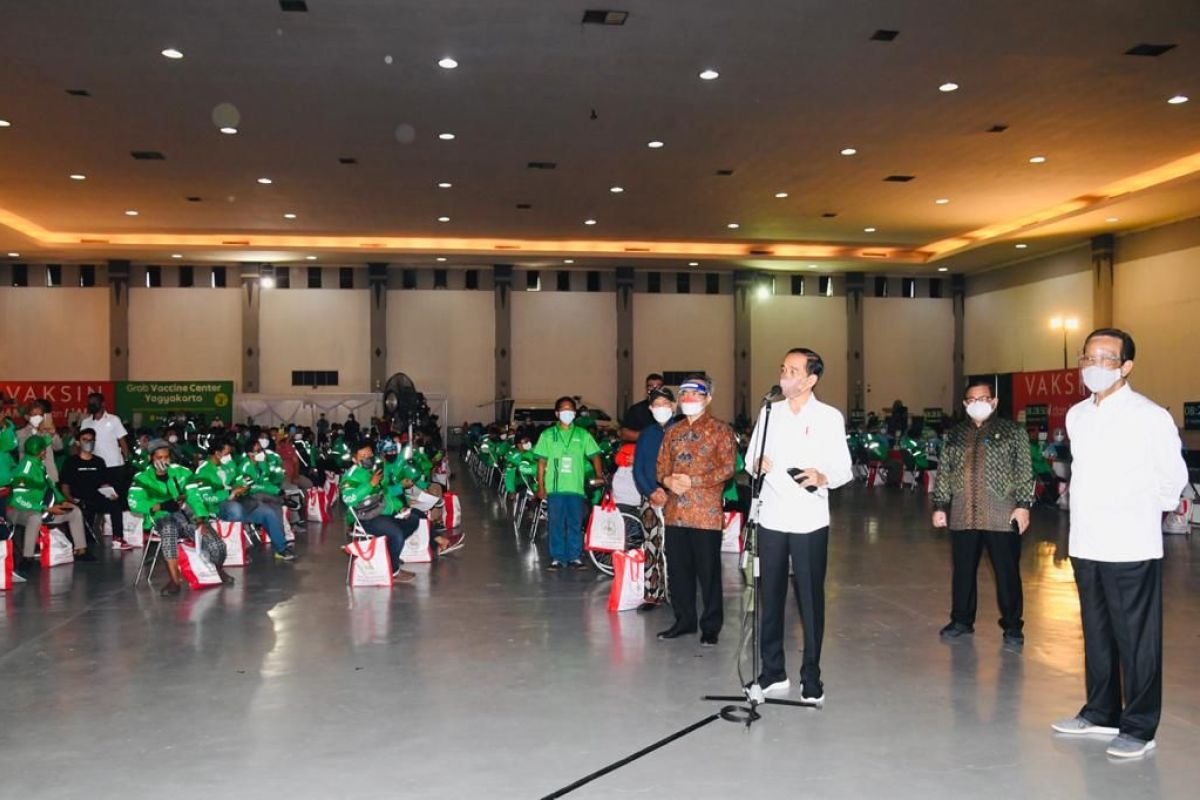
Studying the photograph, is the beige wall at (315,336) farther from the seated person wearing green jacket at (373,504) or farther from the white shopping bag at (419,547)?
the seated person wearing green jacket at (373,504)

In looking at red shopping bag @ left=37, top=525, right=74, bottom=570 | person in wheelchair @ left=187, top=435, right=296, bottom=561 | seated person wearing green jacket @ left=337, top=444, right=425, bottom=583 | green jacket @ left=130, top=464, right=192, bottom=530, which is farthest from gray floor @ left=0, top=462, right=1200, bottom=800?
red shopping bag @ left=37, top=525, right=74, bottom=570

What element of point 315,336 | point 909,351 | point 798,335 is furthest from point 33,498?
point 909,351

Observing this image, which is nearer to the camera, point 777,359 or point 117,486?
point 117,486

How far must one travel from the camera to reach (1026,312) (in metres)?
28.7

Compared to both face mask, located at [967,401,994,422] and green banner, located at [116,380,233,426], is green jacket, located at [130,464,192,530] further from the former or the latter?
green banner, located at [116,380,233,426]

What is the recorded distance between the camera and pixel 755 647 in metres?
4.64

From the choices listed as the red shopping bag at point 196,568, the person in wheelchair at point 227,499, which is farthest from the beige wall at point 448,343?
the red shopping bag at point 196,568

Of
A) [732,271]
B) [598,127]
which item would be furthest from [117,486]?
[732,271]

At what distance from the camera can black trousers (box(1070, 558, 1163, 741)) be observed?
404 cm

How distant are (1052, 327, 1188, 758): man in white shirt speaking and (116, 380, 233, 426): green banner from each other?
2406cm

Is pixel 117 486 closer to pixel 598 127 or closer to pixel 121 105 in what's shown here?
pixel 121 105

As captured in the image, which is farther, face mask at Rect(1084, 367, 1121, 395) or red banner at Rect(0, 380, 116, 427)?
red banner at Rect(0, 380, 116, 427)

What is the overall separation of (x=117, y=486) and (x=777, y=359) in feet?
77.6

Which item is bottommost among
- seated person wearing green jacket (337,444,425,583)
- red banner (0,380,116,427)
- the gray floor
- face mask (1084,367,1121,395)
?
the gray floor
